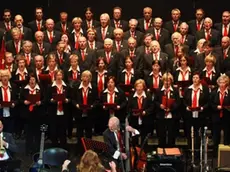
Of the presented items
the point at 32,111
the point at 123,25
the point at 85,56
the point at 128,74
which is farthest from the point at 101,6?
the point at 32,111

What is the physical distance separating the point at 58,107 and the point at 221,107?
9.43 ft

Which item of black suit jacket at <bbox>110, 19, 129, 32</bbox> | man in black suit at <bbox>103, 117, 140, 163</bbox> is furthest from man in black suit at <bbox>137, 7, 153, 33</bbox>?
man in black suit at <bbox>103, 117, 140, 163</bbox>

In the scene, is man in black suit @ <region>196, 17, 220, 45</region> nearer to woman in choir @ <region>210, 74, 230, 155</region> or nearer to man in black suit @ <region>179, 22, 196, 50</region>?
man in black suit @ <region>179, 22, 196, 50</region>

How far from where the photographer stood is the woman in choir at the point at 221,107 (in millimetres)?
13742

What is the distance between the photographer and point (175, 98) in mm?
13875

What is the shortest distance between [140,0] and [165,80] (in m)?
4.69

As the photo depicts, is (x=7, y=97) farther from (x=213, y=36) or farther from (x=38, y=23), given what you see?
(x=213, y=36)

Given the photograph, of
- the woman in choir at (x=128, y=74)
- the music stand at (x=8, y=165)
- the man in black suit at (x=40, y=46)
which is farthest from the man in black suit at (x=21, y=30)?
the music stand at (x=8, y=165)

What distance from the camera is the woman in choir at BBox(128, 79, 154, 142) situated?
13789mm

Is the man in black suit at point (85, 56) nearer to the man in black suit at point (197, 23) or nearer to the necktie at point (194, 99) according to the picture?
the necktie at point (194, 99)

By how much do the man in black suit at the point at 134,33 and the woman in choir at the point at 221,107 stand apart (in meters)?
2.56

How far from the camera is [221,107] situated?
13734 millimetres

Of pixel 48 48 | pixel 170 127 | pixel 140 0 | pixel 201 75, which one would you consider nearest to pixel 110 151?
pixel 170 127

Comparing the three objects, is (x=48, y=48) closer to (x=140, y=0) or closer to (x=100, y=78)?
(x=100, y=78)
